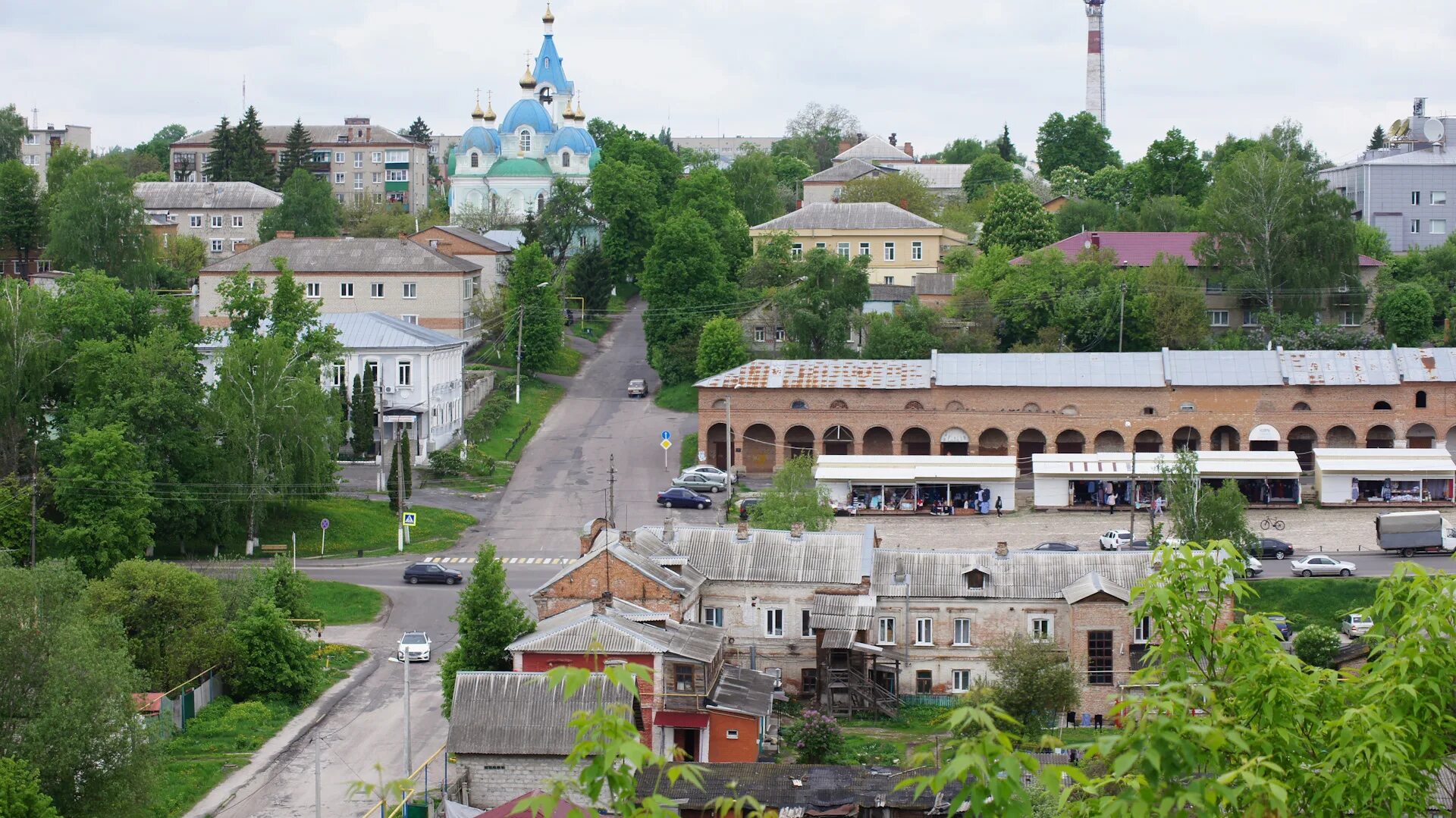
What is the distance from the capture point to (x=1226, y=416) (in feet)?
193

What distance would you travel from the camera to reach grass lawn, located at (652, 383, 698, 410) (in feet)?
224

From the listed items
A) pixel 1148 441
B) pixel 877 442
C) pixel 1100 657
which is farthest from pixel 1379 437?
pixel 1100 657

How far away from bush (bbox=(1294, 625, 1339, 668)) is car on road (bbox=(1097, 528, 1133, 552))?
26.6ft

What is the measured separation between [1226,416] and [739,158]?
4919 centimetres

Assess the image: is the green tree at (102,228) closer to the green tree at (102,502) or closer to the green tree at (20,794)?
the green tree at (102,502)

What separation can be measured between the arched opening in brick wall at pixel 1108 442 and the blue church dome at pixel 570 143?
5283cm

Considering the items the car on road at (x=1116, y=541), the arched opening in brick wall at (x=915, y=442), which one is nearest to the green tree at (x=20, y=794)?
the car on road at (x=1116, y=541)

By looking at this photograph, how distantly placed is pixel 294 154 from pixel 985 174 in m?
45.6

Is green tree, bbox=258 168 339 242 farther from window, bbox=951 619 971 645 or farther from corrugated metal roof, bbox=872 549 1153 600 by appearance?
window, bbox=951 619 971 645

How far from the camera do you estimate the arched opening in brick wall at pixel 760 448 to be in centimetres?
6056

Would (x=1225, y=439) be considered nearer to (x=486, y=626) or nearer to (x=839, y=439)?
(x=839, y=439)

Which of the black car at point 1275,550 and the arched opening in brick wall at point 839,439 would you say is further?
the arched opening in brick wall at point 839,439

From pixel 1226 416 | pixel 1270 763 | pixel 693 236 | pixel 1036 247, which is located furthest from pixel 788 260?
pixel 1270 763

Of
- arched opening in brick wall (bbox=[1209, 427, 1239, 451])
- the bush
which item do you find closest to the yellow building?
arched opening in brick wall (bbox=[1209, 427, 1239, 451])
